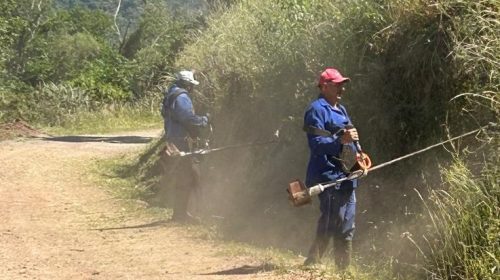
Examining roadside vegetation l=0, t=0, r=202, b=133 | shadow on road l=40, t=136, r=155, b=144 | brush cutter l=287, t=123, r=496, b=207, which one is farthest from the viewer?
roadside vegetation l=0, t=0, r=202, b=133

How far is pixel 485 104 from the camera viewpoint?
6164 mm

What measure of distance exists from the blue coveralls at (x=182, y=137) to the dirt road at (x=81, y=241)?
399 millimetres

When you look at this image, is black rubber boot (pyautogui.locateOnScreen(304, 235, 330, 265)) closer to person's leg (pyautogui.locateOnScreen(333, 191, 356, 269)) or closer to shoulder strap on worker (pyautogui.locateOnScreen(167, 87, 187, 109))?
person's leg (pyautogui.locateOnScreen(333, 191, 356, 269))

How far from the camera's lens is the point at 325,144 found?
5953 millimetres

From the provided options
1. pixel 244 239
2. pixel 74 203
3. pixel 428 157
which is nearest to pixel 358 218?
pixel 428 157

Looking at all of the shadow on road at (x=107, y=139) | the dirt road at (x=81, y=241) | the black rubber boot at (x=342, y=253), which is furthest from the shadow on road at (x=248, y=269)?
the shadow on road at (x=107, y=139)

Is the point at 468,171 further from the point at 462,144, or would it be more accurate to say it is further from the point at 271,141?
the point at 271,141

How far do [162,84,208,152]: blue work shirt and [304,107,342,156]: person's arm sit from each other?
11.1 feet

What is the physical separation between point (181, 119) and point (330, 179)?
3559 mm

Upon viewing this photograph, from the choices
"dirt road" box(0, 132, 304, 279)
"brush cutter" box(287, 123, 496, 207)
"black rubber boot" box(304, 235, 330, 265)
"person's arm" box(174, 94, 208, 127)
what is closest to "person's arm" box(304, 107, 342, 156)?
"brush cutter" box(287, 123, 496, 207)

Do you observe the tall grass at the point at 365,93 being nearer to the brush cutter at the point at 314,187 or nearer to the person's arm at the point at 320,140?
the brush cutter at the point at 314,187

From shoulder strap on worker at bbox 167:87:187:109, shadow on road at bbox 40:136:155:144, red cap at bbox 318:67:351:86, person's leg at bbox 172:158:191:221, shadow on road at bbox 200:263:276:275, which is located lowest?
shadow on road at bbox 40:136:155:144

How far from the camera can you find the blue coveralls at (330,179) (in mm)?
6016

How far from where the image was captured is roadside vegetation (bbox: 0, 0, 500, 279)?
570 cm
